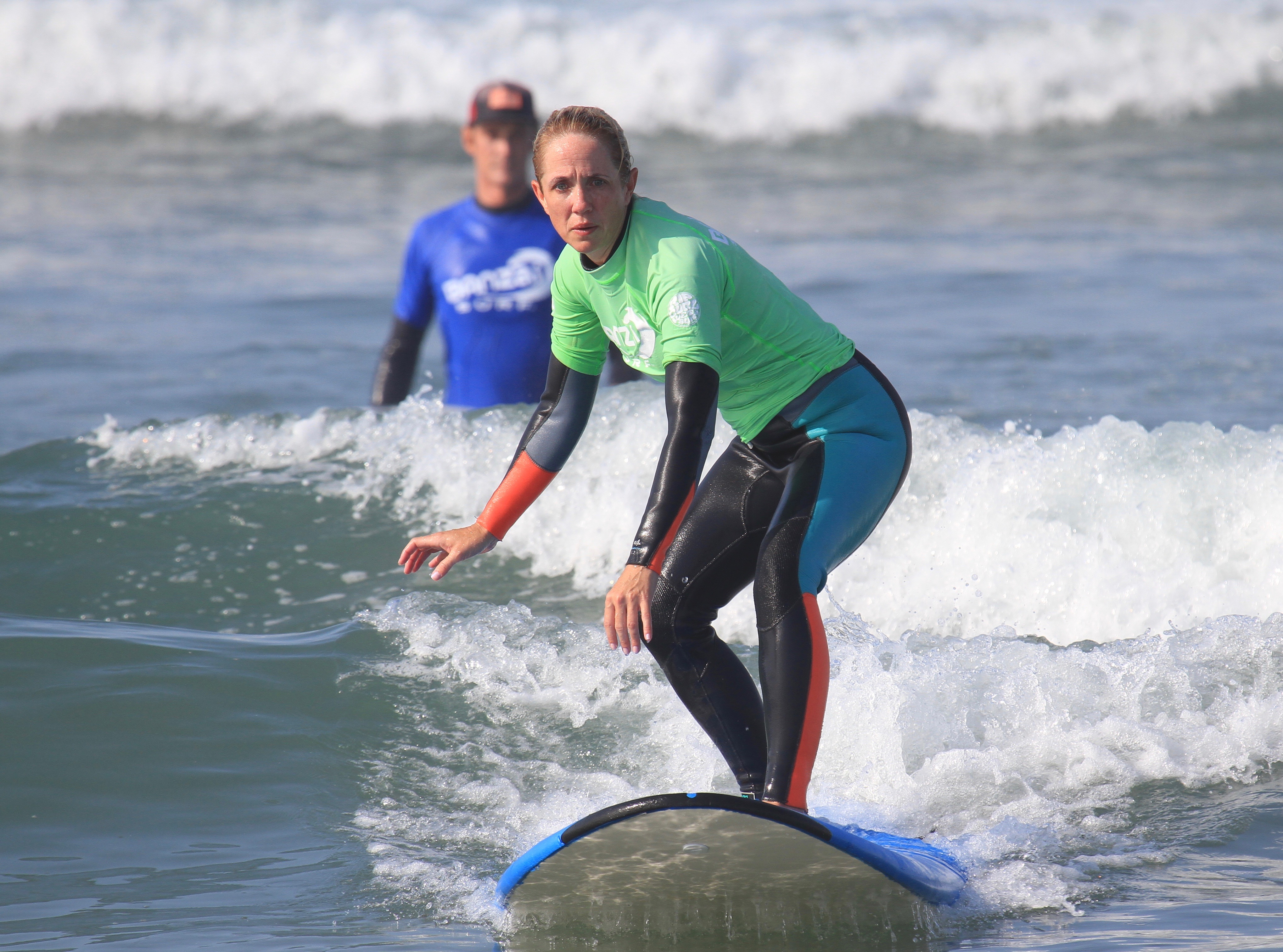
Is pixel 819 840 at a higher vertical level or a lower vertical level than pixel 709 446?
lower

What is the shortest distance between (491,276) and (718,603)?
3.16 metres

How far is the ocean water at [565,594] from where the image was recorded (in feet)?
12.1

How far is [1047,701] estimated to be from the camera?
174 inches

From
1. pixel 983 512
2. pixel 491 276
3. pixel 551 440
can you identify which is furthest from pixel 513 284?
pixel 551 440

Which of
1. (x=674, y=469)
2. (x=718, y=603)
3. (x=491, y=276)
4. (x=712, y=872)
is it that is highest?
(x=491, y=276)

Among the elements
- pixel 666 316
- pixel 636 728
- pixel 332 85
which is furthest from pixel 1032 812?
pixel 332 85

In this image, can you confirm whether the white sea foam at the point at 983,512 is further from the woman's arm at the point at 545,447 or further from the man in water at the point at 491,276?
the woman's arm at the point at 545,447

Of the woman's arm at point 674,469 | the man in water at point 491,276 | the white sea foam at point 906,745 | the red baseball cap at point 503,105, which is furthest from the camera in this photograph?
the man in water at point 491,276

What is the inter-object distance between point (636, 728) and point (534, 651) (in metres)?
0.59

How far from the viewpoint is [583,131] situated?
319 centimetres

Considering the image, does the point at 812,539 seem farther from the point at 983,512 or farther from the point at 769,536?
the point at 983,512

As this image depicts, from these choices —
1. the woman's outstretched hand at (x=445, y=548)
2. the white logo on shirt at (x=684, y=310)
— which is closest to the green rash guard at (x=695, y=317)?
the white logo on shirt at (x=684, y=310)

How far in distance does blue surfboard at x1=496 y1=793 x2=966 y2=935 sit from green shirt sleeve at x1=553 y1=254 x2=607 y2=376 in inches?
47.4

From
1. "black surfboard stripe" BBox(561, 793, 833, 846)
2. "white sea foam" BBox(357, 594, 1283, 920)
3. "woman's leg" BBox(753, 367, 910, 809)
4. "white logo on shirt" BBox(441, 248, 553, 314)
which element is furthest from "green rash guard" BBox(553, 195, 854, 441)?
"white logo on shirt" BBox(441, 248, 553, 314)
